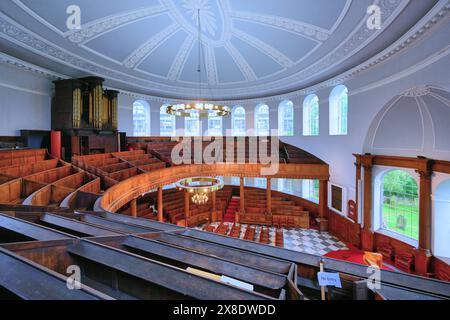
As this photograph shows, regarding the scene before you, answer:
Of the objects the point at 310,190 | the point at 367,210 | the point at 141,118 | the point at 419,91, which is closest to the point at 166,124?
the point at 141,118

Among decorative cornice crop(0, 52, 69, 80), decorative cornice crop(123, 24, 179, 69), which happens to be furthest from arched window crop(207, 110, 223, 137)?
decorative cornice crop(0, 52, 69, 80)

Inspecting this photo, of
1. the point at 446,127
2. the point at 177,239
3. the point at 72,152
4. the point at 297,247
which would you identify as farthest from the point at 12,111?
the point at 446,127

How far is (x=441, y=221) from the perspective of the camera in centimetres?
621

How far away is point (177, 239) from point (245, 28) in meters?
7.12

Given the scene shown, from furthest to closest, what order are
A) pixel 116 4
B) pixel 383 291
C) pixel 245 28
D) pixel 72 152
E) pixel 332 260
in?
pixel 72 152 → pixel 245 28 → pixel 116 4 → pixel 332 260 → pixel 383 291

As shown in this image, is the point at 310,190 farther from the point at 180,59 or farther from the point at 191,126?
the point at 180,59

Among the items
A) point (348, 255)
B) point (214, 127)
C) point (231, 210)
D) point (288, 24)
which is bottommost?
point (348, 255)

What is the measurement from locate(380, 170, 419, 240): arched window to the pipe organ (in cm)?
1117

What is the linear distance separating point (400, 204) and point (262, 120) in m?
8.02

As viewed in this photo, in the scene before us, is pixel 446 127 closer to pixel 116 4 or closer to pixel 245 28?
pixel 245 28

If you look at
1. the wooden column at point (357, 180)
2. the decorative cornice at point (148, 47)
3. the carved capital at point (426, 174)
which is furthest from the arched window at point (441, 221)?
the decorative cornice at point (148, 47)

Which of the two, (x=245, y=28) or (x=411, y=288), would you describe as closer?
(x=411, y=288)

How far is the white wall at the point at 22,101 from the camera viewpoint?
297 inches

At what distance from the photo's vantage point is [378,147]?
7.69m
